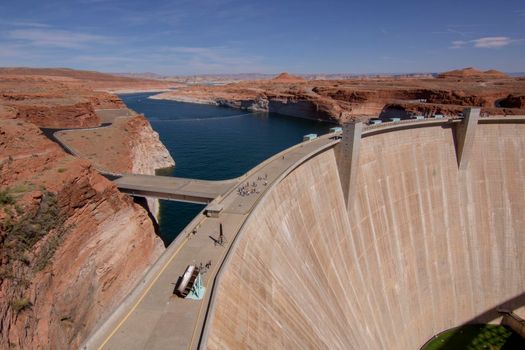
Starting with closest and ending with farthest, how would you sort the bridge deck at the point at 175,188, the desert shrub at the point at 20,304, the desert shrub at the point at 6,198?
1. the desert shrub at the point at 20,304
2. the desert shrub at the point at 6,198
3. the bridge deck at the point at 175,188

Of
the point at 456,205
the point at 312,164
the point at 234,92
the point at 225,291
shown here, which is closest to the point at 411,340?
the point at 456,205

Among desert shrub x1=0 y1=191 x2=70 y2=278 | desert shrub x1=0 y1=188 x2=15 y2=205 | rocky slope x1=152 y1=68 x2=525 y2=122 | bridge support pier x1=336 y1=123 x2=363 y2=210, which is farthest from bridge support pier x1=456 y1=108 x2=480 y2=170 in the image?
desert shrub x1=0 y1=188 x2=15 y2=205

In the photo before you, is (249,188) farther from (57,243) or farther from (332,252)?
(57,243)

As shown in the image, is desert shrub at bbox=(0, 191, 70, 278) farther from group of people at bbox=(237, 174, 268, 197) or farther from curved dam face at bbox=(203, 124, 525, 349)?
group of people at bbox=(237, 174, 268, 197)

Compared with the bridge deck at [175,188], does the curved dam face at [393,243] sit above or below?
below

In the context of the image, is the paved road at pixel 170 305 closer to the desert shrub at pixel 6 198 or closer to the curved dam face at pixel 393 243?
the curved dam face at pixel 393 243

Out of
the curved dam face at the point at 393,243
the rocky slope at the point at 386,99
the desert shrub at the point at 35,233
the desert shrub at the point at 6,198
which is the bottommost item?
the curved dam face at the point at 393,243

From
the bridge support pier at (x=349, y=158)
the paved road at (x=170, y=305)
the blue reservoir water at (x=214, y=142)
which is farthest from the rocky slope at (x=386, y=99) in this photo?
the paved road at (x=170, y=305)
